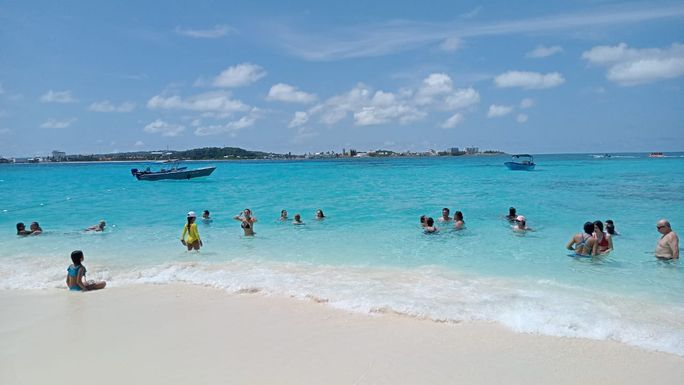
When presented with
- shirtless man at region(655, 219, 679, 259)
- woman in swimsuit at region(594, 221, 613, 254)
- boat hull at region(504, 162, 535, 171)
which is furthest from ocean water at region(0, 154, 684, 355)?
boat hull at region(504, 162, 535, 171)

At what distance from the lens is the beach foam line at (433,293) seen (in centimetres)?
606

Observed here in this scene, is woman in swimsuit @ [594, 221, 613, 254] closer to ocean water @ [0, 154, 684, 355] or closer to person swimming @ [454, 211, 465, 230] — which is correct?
ocean water @ [0, 154, 684, 355]

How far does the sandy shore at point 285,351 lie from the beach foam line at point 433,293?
37 centimetres

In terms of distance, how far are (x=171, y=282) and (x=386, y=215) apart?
1106 centimetres

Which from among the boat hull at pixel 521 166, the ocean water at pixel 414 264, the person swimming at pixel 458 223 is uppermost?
the boat hull at pixel 521 166

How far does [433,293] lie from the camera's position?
7723 mm

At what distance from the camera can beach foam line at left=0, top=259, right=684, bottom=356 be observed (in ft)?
19.9

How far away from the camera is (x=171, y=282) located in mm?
8633

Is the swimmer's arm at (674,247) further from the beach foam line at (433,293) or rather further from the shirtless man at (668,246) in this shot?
the beach foam line at (433,293)

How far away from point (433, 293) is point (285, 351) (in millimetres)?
3277

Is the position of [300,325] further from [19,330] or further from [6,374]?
[19,330]

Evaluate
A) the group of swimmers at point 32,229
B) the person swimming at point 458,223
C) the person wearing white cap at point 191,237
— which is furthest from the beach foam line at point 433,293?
the person swimming at point 458,223

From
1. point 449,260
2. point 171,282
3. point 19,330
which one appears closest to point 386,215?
point 449,260

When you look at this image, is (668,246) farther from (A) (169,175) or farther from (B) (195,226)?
(A) (169,175)
